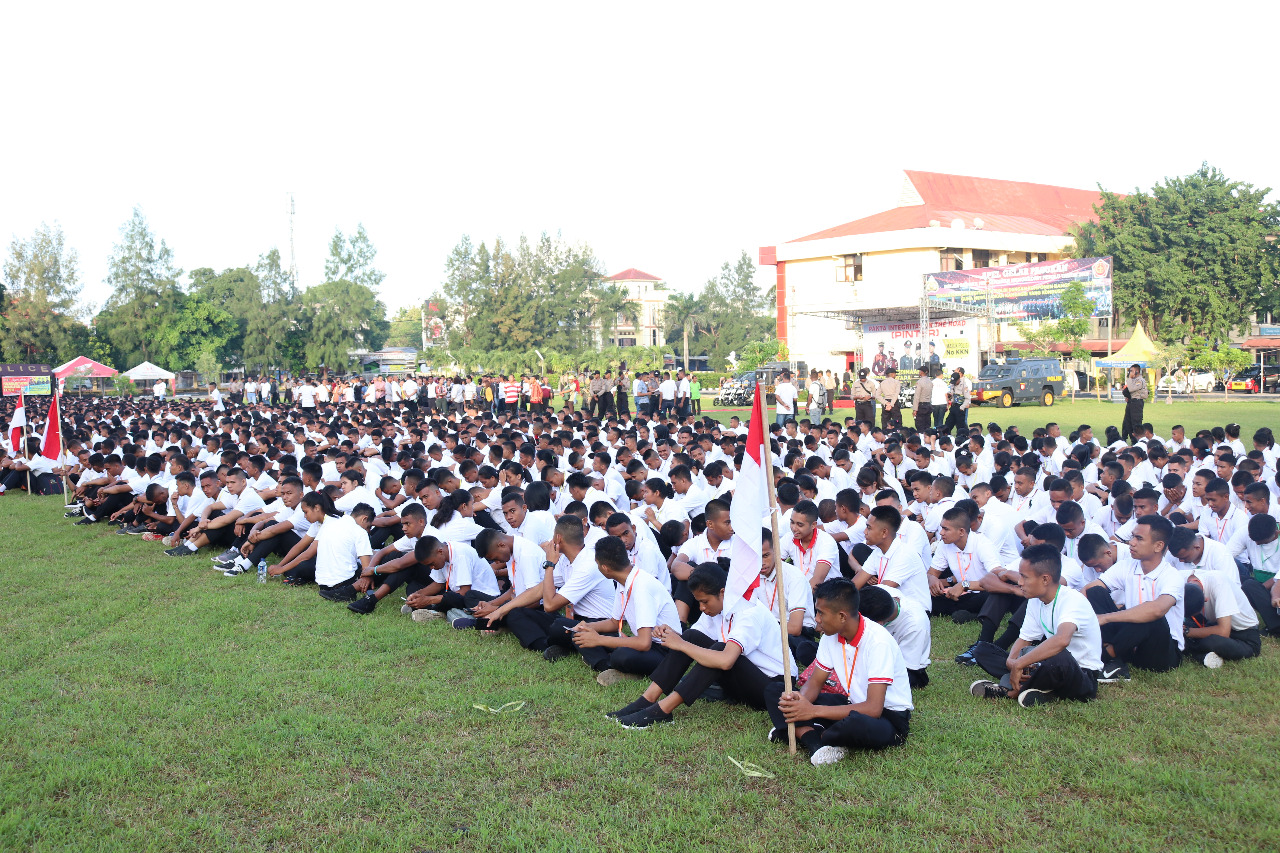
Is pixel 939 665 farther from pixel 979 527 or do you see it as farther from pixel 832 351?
pixel 832 351

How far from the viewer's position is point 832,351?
4819 centimetres

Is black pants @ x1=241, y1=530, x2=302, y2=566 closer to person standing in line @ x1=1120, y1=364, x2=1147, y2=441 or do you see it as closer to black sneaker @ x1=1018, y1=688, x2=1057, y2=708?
black sneaker @ x1=1018, y1=688, x2=1057, y2=708

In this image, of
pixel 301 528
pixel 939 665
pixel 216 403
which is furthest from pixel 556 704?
pixel 216 403

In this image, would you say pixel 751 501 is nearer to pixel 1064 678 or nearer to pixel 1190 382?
pixel 1064 678

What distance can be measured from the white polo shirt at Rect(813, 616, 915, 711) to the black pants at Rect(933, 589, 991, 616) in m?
2.61

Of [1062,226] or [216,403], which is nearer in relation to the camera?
[216,403]

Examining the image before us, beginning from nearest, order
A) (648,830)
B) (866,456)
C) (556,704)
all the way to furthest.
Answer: (648,830)
(556,704)
(866,456)

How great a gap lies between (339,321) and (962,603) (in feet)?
183

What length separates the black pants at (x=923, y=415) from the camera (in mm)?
16953

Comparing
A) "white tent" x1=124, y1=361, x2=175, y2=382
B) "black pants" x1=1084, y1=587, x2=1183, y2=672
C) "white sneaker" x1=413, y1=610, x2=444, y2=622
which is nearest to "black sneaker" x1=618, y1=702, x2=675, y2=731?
"white sneaker" x1=413, y1=610, x2=444, y2=622

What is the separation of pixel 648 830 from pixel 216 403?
26.4 metres

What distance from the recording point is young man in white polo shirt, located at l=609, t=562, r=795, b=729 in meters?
4.68

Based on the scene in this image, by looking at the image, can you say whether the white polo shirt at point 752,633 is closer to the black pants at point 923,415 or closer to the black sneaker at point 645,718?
the black sneaker at point 645,718

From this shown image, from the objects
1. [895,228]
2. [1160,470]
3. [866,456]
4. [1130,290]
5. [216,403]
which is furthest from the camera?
[895,228]
